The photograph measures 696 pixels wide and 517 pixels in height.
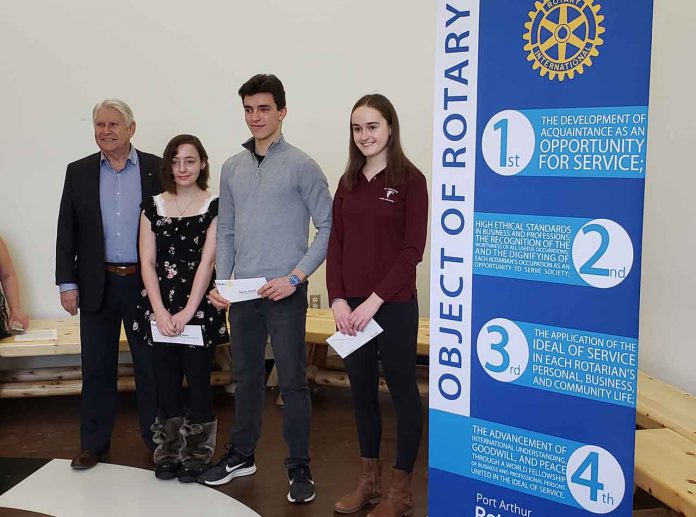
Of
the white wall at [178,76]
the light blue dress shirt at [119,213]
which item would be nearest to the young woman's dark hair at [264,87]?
the light blue dress shirt at [119,213]

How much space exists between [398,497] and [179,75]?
300 cm

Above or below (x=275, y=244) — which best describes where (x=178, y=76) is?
above

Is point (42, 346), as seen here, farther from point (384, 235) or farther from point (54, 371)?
point (384, 235)

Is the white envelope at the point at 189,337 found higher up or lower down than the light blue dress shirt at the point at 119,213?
lower down

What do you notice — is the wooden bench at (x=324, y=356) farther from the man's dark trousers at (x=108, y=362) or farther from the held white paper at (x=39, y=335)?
the held white paper at (x=39, y=335)

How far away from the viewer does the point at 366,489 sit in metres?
2.75

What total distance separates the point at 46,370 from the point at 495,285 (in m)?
3.07

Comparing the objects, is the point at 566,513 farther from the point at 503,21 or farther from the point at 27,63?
the point at 27,63

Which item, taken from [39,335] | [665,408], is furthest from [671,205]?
[39,335]

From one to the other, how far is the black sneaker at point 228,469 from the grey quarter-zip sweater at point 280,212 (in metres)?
0.80

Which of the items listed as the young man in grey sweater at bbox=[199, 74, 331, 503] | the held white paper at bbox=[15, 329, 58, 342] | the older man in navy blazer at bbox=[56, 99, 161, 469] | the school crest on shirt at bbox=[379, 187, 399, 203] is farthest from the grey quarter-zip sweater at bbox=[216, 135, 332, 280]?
the held white paper at bbox=[15, 329, 58, 342]


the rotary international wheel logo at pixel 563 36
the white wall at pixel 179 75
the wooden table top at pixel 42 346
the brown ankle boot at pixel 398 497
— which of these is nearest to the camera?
the rotary international wheel logo at pixel 563 36

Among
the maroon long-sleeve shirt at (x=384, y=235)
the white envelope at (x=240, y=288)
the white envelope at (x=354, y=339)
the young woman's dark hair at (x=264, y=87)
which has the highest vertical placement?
the young woman's dark hair at (x=264, y=87)

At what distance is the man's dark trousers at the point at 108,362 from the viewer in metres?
3.09
